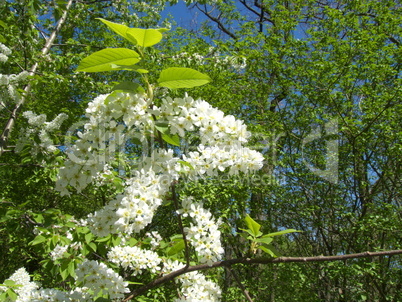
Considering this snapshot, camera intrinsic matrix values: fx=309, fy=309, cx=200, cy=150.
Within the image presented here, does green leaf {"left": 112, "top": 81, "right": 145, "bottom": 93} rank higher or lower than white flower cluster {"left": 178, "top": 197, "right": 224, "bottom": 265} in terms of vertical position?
higher

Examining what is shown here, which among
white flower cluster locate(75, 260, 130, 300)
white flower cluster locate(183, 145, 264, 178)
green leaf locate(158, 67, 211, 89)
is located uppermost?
green leaf locate(158, 67, 211, 89)

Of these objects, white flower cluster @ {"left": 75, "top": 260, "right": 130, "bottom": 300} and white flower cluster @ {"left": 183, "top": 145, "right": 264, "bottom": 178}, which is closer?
white flower cluster @ {"left": 183, "top": 145, "right": 264, "bottom": 178}

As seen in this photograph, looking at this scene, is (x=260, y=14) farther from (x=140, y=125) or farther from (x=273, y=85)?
(x=140, y=125)

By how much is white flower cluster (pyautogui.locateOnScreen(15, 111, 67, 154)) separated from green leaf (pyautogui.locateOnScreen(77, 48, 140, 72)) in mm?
879

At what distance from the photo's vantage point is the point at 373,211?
5500 mm

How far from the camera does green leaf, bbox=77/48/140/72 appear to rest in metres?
1.07

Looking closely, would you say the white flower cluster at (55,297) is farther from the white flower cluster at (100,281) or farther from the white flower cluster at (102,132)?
the white flower cluster at (102,132)

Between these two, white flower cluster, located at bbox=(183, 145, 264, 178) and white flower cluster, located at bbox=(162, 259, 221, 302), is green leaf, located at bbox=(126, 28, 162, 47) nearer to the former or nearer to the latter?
white flower cluster, located at bbox=(183, 145, 264, 178)

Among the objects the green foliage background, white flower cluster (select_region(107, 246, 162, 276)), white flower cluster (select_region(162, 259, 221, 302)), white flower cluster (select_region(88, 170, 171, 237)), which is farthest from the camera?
the green foliage background

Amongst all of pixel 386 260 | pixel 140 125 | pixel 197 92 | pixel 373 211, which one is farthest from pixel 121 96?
pixel 386 260

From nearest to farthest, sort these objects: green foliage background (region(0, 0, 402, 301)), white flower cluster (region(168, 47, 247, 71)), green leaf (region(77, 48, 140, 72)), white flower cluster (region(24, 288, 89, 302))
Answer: green leaf (region(77, 48, 140, 72)) < white flower cluster (region(24, 288, 89, 302)) < white flower cluster (region(168, 47, 247, 71)) < green foliage background (region(0, 0, 402, 301))

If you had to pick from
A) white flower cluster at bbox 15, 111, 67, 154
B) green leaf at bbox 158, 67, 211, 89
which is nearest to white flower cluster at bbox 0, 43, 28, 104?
white flower cluster at bbox 15, 111, 67, 154

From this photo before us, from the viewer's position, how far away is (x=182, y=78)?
118 centimetres

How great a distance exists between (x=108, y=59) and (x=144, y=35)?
16 cm
